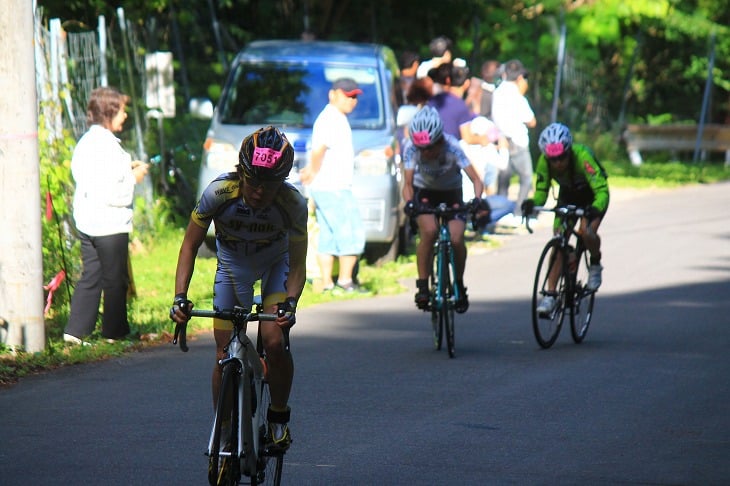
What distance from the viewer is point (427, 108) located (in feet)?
35.7

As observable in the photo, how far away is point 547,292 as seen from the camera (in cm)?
1131

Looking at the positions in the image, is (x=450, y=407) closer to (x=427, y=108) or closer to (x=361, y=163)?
(x=427, y=108)

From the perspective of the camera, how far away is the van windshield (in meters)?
15.9

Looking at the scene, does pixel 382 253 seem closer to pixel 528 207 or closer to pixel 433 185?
pixel 433 185

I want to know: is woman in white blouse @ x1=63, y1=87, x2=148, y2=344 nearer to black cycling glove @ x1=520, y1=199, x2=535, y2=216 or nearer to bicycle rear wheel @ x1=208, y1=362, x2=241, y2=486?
black cycling glove @ x1=520, y1=199, x2=535, y2=216

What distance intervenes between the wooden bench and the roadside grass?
1172 cm

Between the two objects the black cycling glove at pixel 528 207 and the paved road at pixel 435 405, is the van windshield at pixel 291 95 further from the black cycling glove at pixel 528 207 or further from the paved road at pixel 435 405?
the black cycling glove at pixel 528 207

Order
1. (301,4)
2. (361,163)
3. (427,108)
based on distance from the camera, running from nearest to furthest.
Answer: (427,108) → (361,163) → (301,4)

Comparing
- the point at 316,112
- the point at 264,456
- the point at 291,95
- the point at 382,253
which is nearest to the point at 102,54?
the point at 291,95

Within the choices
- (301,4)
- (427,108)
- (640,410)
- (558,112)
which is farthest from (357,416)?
(558,112)

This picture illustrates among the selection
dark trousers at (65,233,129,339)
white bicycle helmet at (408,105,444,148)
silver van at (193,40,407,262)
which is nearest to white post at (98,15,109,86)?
silver van at (193,40,407,262)

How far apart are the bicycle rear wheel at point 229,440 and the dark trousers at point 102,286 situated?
16.1 feet

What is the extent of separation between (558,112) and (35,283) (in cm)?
1985

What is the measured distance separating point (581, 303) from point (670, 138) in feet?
62.5
